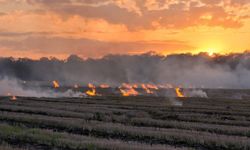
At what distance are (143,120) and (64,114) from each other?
358 inches

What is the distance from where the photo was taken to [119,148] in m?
19.7

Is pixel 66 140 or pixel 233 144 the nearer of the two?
pixel 66 140

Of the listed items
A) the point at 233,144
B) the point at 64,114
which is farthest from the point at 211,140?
the point at 64,114

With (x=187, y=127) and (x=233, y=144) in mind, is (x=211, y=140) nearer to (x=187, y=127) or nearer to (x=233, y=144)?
(x=233, y=144)

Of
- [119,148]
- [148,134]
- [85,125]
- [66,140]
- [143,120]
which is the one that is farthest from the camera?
[143,120]

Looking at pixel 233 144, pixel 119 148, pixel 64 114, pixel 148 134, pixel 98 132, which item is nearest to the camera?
pixel 119 148

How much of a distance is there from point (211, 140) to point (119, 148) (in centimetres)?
700

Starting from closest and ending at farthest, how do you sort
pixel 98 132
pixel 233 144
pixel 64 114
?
pixel 233 144 < pixel 98 132 < pixel 64 114

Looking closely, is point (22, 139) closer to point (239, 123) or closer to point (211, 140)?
point (211, 140)

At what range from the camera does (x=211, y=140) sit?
24078 mm

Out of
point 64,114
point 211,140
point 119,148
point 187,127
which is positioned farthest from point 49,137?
point 64,114

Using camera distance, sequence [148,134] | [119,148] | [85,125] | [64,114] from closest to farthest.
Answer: [119,148]
[148,134]
[85,125]
[64,114]

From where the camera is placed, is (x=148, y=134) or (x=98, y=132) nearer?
(x=148, y=134)

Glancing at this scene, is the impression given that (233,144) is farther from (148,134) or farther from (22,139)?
(22,139)
